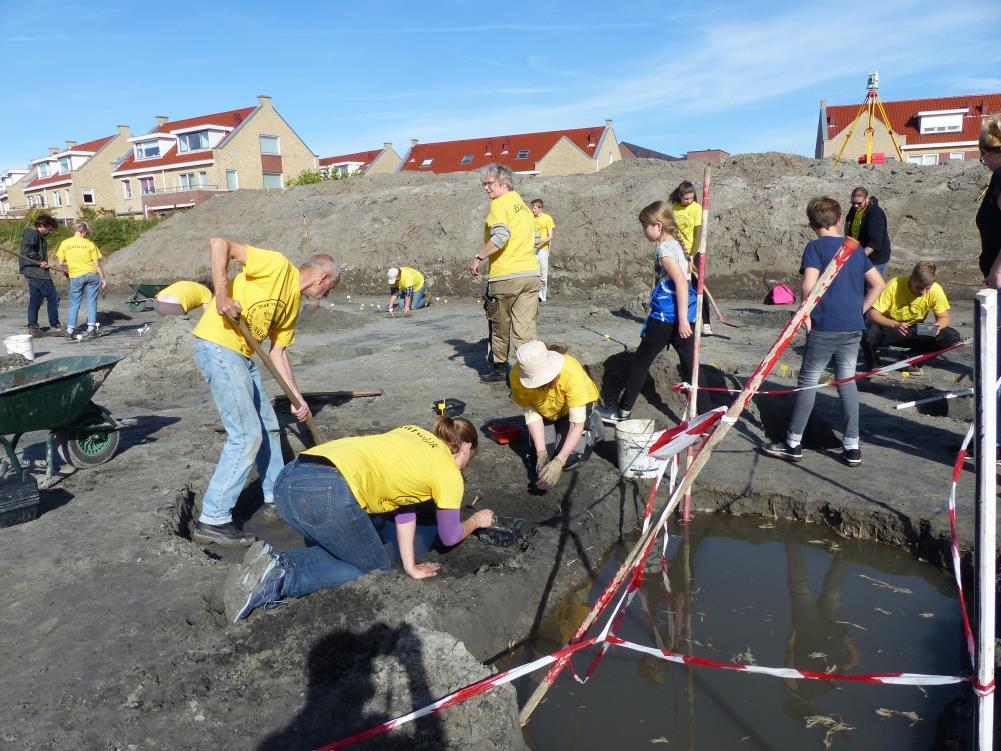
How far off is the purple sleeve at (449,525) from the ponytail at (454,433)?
1.12ft

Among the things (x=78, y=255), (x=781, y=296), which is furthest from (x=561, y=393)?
(x=781, y=296)

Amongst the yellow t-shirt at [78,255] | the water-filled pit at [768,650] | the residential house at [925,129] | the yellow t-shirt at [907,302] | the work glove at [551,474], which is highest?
the residential house at [925,129]

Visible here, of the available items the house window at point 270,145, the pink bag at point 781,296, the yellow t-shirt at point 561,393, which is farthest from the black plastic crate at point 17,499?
the house window at point 270,145

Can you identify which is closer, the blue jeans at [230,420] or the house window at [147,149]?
the blue jeans at [230,420]

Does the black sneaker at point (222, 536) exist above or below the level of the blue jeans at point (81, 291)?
below

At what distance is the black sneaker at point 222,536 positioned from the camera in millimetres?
4008

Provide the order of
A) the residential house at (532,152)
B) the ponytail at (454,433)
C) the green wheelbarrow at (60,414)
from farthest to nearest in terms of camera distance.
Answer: the residential house at (532,152)
the green wheelbarrow at (60,414)
the ponytail at (454,433)

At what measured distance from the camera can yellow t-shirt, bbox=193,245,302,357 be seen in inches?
154

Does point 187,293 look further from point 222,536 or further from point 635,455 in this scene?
point 635,455

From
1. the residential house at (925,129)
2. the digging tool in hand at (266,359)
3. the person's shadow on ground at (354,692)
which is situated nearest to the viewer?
the person's shadow on ground at (354,692)

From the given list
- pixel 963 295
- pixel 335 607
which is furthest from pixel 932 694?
pixel 963 295

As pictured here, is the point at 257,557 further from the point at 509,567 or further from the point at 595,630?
the point at 595,630

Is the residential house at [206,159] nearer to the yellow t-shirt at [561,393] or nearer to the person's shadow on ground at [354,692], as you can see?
the yellow t-shirt at [561,393]

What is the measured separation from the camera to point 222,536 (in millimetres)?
4016
